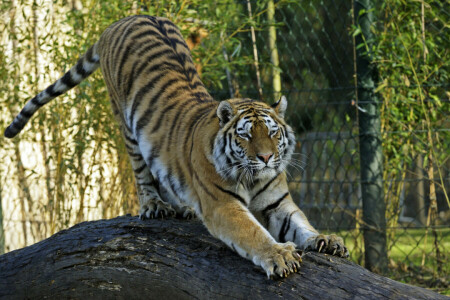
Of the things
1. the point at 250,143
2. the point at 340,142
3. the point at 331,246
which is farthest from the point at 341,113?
the point at 331,246

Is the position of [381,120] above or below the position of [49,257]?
above

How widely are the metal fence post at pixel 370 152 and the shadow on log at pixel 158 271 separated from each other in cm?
194

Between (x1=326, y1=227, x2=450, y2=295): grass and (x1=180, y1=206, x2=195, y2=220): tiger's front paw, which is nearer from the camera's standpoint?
(x1=180, y1=206, x2=195, y2=220): tiger's front paw

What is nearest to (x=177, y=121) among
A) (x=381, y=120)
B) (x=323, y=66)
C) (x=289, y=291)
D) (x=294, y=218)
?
(x=294, y=218)

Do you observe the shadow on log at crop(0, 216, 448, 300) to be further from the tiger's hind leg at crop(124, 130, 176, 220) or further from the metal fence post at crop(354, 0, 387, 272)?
the metal fence post at crop(354, 0, 387, 272)

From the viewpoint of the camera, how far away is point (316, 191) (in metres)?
5.30

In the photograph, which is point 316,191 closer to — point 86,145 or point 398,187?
point 398,187

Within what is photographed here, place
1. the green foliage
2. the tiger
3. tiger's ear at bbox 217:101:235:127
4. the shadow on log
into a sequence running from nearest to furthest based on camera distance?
the shadow on log < the tiger < tiger's ear at bbox 217:101:235:127 < the green foliage

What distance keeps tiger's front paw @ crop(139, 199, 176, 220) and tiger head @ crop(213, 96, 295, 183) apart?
0.59 m

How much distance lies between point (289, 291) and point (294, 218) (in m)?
0.59

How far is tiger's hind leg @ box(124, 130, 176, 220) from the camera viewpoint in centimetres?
334

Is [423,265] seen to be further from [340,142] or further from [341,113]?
[341,113]

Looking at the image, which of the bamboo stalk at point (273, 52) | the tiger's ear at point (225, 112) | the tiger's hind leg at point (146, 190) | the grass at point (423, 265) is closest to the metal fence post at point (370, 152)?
the grass at point (423, 265)

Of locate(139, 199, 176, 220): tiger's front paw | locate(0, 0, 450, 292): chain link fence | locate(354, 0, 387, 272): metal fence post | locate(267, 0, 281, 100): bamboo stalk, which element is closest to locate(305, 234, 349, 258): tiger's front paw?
locate(139, 199, 176, 220): tiger's front paw
